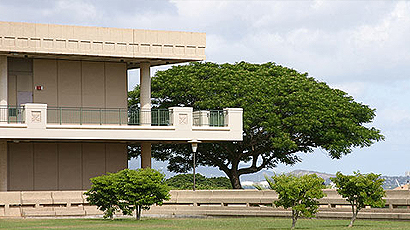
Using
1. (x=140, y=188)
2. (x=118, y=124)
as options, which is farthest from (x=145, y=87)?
(x=140, y=188)

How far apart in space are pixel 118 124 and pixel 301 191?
20.6m

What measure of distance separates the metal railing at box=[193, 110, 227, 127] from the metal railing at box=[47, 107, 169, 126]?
6.09 ft

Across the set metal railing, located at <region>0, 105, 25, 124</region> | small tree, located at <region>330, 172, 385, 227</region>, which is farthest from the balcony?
small tree, located at <region>330, 172, 385, 227</region>

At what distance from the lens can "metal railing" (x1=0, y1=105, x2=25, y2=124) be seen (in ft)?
127

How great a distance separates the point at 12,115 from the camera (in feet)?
127

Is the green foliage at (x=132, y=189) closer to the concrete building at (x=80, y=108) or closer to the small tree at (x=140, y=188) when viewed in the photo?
the small tree at (x=140, y=188)

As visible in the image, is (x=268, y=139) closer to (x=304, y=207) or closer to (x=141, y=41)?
(x=141, y=41)

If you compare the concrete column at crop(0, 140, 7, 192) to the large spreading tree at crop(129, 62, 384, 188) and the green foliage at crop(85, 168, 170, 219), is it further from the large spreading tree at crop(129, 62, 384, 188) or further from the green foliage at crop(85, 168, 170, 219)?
the large spreading tree at crop(129, 62, 384, 188)

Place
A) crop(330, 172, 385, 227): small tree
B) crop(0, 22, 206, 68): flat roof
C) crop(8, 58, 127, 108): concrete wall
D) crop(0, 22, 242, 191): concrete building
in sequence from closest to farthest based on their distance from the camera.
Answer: crop(330, 172, 385, 227): small tree → crop(0, 22, 206, 68): flat roof → crop(0, 22, 242, 191): concrete building → crop(8, 58, 127, 108): concrete wall

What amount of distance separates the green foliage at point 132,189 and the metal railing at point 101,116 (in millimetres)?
11166

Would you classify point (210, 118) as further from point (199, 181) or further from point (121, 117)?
point (199, 181)

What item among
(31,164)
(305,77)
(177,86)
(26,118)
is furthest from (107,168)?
(305,77)

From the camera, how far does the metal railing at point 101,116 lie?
40688 mm

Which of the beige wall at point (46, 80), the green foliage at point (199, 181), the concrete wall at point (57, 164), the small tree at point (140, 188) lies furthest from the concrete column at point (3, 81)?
the green foliage at point (199, 181)
